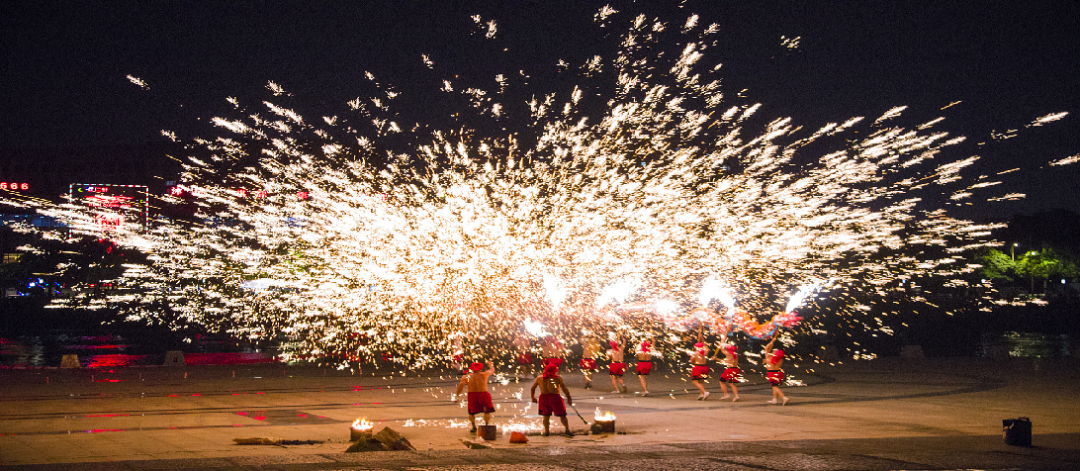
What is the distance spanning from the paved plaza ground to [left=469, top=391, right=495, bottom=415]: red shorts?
1.57 feet

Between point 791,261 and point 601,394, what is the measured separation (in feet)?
28.1

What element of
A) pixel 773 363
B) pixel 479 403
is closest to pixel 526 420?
pixel 479 403

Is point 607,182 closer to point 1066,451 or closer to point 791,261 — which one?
point 791,261

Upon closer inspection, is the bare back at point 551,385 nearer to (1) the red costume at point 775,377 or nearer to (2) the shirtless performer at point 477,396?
(2) the shirtless performer at point 477,396

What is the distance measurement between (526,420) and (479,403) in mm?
1703

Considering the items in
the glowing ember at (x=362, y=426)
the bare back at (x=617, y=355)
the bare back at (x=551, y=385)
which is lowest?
the glowing ember at (x=362, y=426)

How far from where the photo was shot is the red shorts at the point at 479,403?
11.6 metres

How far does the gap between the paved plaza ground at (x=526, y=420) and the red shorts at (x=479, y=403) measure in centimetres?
48

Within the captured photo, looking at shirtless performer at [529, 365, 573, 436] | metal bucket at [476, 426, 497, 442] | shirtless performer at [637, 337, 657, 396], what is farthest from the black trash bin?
shirtless performer at [637, 337, 657, 396]

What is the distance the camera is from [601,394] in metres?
17.2

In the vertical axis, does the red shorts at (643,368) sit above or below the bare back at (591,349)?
below

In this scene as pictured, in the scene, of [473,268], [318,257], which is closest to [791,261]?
[473,268]

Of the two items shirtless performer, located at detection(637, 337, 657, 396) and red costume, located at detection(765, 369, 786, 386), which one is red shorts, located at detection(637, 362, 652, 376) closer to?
shirtless performer, located at detection(637, 337, 657, 396)

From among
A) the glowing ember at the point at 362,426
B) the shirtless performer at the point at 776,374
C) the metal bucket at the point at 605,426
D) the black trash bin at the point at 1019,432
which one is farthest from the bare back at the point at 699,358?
the glowing ember at the point at 362,426
